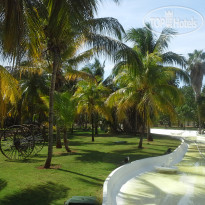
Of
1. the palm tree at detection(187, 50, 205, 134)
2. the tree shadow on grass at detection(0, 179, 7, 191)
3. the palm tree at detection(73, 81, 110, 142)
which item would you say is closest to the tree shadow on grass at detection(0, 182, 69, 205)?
the tree shadow on grass at detection(0, 179, 7, 191)

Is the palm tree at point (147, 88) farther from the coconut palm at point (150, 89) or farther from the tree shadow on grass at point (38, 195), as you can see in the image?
the tree shadow on grass at point (38, 195)

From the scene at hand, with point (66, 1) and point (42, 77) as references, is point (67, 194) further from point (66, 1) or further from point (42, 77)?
point (42, 77)

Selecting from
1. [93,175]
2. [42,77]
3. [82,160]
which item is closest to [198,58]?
[42,77]

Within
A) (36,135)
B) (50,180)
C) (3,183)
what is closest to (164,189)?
(50,180)

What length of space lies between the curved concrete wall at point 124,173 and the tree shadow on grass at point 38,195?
1.18 meters

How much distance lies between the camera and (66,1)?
5.79m

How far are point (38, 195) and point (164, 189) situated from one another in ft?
12.2

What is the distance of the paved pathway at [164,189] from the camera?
21.6 ft

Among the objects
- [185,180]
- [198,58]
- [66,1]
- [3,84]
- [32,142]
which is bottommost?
[185,180]

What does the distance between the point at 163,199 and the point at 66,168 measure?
4.21 metres

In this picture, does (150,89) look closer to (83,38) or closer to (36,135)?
(83,38)

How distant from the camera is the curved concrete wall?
6.10 metres

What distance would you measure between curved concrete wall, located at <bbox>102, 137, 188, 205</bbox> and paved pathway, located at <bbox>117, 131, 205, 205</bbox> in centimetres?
19

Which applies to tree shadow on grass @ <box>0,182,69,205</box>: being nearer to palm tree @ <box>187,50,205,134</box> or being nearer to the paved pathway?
the paved pathway
